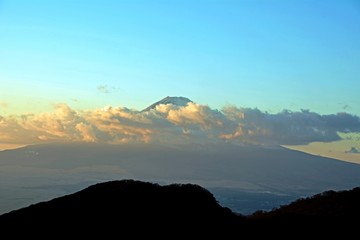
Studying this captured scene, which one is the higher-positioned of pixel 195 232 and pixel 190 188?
pixel 190 188

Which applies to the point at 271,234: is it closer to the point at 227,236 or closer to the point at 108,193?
the point at 227,236

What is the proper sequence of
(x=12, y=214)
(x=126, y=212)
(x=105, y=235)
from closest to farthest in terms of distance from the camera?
(x=105, y=235)
(x=126, y=212)
(x=12, y=214)

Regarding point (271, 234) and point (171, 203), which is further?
point (171, 203)

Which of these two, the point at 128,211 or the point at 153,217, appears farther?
the point at 128,211

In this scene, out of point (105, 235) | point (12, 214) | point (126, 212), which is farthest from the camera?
point (12, 214)

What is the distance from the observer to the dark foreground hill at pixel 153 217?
148 ft

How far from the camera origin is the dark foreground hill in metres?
45.0

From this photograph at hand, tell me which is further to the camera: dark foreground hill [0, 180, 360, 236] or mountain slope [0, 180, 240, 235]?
mountain slope [0, 180, 240, 235]

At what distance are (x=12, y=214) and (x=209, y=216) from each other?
18.2 m

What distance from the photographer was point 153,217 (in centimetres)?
4669

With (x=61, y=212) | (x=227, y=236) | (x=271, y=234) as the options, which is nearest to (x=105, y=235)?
(x=61, y=212)

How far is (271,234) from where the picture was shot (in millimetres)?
45688

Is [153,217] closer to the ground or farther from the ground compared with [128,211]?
closer to the ground

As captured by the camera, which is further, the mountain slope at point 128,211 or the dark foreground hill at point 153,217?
the mountain slope at point 128,211
